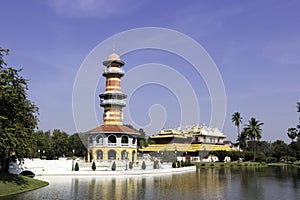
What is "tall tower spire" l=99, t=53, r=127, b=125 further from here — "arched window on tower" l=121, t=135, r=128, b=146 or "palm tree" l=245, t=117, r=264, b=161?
"palm tree" l=245, t=117, r=264, b=161

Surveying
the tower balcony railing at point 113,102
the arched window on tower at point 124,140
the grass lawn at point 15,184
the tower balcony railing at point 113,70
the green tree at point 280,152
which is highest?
the tower balcony railing at point 113,70

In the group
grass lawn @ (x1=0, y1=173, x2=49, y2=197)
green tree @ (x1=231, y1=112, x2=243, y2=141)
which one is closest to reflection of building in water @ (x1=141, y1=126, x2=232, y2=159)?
green tree @ (x1=231, y1=112, x2=243, y2=141)

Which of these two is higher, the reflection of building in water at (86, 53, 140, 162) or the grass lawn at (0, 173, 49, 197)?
the reflection of building in water at (86, 53, 140, 162)

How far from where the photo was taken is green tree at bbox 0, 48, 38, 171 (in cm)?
2244

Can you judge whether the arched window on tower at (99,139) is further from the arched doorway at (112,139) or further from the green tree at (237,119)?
the green tree at (237,119)

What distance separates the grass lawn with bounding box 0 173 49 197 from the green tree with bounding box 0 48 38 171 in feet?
6.09

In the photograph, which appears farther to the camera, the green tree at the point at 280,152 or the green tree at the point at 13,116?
the green tree at the point at 280,152

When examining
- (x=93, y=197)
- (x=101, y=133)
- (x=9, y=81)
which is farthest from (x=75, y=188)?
(x=101, y=133)

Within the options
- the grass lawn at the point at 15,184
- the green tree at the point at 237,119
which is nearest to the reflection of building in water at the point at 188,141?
the green tree at the point at 237,119

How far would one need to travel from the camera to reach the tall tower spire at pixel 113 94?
5053 centimetres

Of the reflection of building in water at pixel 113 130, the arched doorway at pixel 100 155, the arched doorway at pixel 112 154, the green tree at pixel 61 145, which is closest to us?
the reflection of building in water at pixel 113 130

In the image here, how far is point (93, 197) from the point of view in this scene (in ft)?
69.5

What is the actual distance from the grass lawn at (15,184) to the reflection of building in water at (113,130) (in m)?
20.7

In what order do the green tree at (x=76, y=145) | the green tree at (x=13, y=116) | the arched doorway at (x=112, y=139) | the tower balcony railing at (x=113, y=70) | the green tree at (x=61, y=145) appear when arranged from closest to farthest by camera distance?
Result: the green tree at (x=13, y=116)
the arched doorway at (x=112, y=139)
the tower balcony railing at (x=113, y=70)
the green tree at (x=61, y=145)
the green tree at (x=76, y=145)
